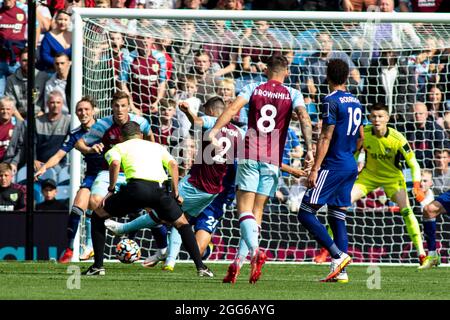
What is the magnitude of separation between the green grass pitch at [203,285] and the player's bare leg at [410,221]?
763 millimetres

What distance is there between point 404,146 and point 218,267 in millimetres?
2811

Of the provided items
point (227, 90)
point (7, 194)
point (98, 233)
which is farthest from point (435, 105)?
point (98, 233)

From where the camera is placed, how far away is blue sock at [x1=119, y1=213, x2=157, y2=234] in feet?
43.0

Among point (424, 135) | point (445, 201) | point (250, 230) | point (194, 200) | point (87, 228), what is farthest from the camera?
point (424, 135)

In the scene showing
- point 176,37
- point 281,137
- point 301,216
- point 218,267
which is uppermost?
point 176,37

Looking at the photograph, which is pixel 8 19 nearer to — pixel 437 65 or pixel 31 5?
pixel 31 5

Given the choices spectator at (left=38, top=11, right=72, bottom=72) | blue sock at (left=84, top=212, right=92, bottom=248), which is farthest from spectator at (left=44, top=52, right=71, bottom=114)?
blue sock at (left=84, top=212, right=92, bottom=248)

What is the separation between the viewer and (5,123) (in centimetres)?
1678

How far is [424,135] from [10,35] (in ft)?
21.4

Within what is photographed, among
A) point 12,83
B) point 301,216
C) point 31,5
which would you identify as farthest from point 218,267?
point 12,83

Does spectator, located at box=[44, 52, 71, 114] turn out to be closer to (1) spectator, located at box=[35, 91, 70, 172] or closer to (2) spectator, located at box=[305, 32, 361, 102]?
(1) spectator, located at box=[35, 91, 70, 172]

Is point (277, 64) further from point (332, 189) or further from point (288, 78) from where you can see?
point (288, 78)

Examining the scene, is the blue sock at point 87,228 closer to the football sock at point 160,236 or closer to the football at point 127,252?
the football sock at point 160,236

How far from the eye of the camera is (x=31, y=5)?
1482 cm
